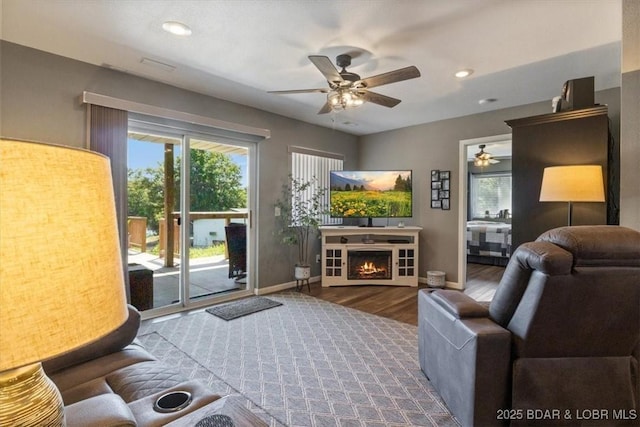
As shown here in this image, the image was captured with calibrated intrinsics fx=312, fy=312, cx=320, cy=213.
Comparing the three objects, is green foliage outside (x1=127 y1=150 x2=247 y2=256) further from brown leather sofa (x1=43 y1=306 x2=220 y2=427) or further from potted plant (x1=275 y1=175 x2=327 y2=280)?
brown leather sofa (x1=43 y1=306 x2=220 y2=427)

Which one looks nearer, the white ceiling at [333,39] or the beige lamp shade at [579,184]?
the white ceiling at [333,39]

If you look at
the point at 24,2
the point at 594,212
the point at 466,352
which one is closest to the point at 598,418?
the point at 466,352

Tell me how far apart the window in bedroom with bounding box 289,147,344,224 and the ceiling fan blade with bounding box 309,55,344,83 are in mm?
2257

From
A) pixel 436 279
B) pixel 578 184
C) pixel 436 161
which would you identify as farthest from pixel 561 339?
pixel 436 161

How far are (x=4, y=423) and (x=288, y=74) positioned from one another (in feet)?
10.6

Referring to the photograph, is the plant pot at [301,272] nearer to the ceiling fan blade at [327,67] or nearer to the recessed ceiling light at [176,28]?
the ceiling fan blade at [327,67]

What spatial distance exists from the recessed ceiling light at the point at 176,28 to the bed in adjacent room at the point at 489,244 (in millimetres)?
6349

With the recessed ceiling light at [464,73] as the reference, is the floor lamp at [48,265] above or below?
below

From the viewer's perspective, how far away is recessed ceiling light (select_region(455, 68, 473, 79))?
3.12 m

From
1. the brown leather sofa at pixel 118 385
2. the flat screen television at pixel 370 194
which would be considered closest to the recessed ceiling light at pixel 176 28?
the brown leather sofa at pixel 118 385

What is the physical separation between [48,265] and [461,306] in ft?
5.98

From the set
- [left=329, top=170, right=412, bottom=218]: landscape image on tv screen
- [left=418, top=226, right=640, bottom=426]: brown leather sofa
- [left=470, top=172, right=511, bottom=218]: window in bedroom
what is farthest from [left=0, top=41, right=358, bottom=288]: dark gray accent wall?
[left=470, top=172, right=511, bottom=218]: window in bedroom

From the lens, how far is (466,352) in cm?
158

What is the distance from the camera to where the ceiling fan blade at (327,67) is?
226 centimetres
